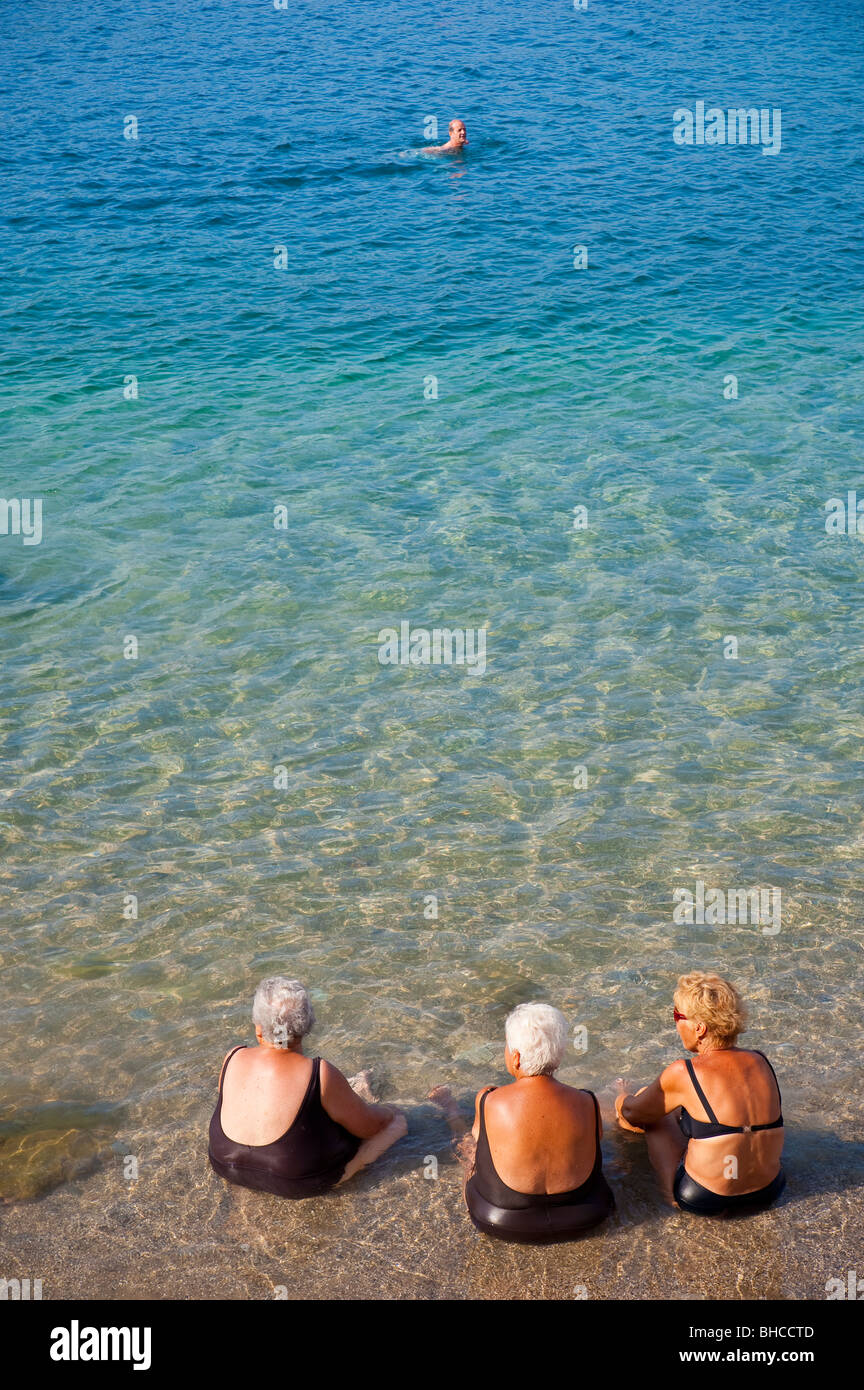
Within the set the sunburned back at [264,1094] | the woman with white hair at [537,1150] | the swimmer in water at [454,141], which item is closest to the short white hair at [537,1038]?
the woman with white hair at [537,1150]

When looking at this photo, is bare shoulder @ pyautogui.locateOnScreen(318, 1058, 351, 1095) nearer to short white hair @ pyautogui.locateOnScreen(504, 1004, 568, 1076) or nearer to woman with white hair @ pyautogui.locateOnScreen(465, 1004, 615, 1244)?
woman with white hair @ pyautogui.locateOnScreen(465, 1004, 615, 1244)

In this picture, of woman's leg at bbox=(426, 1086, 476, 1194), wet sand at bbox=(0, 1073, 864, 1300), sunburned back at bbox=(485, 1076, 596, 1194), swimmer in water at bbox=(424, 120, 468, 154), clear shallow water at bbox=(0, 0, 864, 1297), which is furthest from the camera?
swimmer in water at bbox=(424, 120, 468, 154)

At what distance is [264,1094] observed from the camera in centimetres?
446

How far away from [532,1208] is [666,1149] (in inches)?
25.7

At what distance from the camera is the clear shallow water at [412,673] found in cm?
480

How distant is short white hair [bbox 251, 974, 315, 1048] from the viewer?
14.5 ft

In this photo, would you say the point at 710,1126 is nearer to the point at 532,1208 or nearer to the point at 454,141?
the point at 532,1208

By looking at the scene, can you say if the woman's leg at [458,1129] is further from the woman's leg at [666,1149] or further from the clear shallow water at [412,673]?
the woman's leg at [666,1149]

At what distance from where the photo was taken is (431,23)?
2956 cm

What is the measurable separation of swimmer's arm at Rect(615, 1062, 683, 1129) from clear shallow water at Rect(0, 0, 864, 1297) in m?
0.20

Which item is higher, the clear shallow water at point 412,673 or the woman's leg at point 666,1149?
the woman's leg at point 666,1149

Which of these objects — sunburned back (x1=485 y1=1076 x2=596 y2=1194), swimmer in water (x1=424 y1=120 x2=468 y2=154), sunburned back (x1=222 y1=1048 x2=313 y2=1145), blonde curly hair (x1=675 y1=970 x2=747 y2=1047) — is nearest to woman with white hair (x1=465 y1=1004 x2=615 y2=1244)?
sunburned back (x1=485 y1=1076 x2=596 y2=1194)
